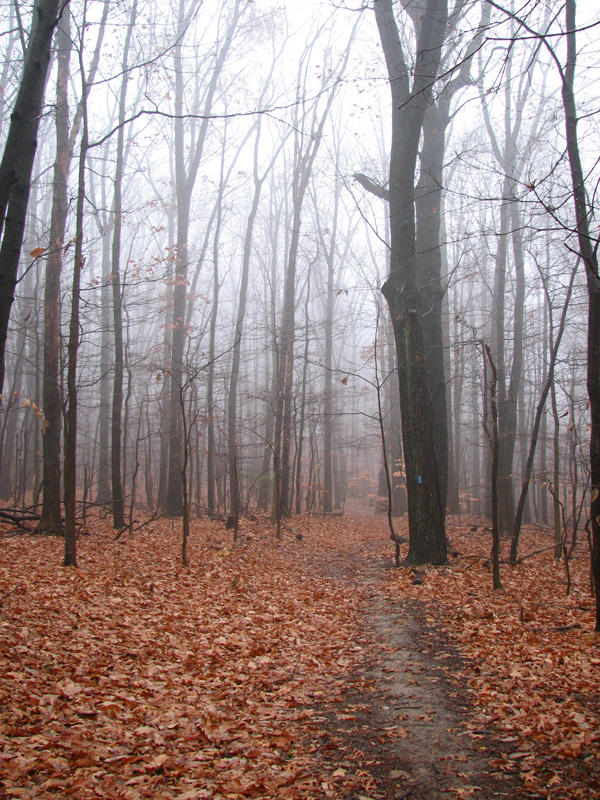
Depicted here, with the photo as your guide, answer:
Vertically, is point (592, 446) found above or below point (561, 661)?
above

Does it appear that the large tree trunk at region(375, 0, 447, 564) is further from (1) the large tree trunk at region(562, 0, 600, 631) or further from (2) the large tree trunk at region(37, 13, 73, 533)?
(2) the large tree trunk at region(37, 13, 73, 533)

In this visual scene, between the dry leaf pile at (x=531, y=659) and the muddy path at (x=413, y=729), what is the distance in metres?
0.12

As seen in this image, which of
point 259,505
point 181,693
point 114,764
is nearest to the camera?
point 114,764

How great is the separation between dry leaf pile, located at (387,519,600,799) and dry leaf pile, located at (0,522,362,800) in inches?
41.1

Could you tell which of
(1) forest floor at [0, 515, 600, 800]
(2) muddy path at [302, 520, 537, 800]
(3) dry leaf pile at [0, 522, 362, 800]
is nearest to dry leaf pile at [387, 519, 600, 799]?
(1) forest floor at [0, 515, 600, 800]

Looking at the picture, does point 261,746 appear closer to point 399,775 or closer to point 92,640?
point 399,775

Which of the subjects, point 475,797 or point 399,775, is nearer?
point 475,797

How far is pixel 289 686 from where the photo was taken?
418 cm

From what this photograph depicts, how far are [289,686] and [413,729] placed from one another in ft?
3.77

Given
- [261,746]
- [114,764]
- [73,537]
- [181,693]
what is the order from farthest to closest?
[73,537]
[181,693]
[261,746]
[114,764]

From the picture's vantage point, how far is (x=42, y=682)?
11.8 feet

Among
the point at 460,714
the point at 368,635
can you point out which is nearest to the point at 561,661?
the point at 460,714

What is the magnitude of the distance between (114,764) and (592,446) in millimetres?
4410

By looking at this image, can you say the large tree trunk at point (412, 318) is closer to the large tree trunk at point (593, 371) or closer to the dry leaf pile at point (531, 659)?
the dry leaf pile at point (531, 659)
